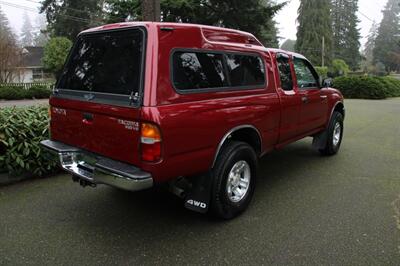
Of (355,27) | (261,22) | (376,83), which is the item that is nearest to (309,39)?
(355,27)

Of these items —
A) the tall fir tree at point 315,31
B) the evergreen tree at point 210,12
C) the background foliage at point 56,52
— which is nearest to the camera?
the evergreen tree at point 210,12

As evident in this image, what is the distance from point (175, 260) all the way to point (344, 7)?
70634 mm

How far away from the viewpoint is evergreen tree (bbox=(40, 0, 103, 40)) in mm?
36969

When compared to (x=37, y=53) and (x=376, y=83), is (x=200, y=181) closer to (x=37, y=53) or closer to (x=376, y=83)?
(x=376, y=83)

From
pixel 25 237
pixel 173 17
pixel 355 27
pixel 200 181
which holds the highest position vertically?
pixel 355 27

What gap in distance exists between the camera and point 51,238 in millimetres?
3473

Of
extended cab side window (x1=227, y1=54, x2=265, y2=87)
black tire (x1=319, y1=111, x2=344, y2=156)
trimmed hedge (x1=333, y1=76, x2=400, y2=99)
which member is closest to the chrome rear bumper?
extended cab side window (x1=227, y1=54, x2=265, y2=87)

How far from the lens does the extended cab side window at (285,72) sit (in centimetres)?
482

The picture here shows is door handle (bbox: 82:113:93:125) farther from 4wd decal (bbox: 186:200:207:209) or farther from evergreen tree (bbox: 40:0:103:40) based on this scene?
evergreen tree (bbox: 40:0:103:40)

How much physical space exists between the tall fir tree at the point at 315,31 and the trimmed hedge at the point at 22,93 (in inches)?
1473

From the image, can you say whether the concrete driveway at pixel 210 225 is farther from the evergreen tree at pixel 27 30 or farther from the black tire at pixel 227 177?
the evergreen tree at pixel 27 30

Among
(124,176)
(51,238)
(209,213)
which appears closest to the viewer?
(124,176)

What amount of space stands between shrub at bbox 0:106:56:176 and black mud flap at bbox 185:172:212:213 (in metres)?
2.22

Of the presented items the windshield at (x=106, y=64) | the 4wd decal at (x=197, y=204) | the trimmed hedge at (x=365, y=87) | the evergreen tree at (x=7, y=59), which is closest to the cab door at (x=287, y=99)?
the 4wd decal at (x=197, y=204)
